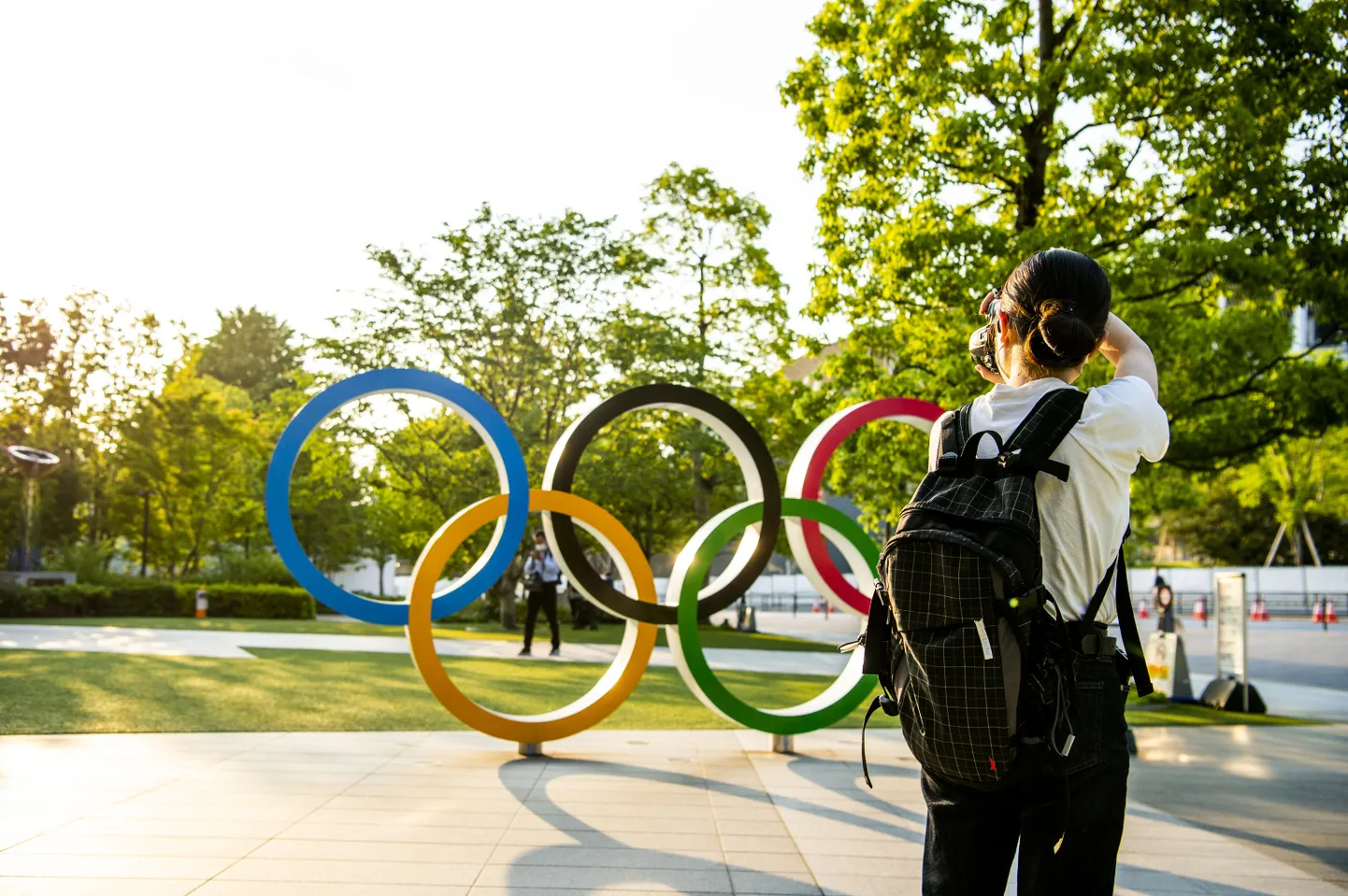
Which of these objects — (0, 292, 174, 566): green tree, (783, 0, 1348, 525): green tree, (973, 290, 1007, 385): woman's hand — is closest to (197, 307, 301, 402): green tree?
(0, 292, 174, 566): green tree

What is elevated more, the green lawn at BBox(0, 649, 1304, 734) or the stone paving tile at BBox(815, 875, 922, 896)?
the stone paving tile at BBox(815, 875, 922, 896)

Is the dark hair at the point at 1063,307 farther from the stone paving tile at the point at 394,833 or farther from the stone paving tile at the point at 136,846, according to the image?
the stone paving tile at the point at 136,846

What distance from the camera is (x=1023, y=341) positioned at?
2.52 metres

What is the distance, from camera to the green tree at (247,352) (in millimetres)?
66125

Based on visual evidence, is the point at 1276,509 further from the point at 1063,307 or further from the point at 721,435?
the point at 1063,307

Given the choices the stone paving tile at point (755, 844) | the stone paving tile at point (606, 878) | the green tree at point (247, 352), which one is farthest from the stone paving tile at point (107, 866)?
the green tree at point (247, 352)

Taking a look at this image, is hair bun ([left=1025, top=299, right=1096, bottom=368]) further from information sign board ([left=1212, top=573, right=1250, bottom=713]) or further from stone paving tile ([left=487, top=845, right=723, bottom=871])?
information sign board ([left=1212, top=573, right=1250, bottom=713])

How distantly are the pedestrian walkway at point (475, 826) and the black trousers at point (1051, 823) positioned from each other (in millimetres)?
3019

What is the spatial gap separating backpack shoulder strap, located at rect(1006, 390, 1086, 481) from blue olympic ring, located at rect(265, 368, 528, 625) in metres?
6.19

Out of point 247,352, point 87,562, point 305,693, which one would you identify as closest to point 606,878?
point 305,693

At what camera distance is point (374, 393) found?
8453 mm

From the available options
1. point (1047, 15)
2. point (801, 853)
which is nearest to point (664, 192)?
point (1047, 15)

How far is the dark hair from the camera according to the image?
2.43 metres

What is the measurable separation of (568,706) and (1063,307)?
272 inches
